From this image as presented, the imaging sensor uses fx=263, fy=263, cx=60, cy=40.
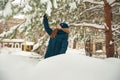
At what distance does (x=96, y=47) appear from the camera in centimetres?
2342

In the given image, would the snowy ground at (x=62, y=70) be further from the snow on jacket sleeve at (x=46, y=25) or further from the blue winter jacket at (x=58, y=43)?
the snow on jacket sleeve at (x=46, y=25)

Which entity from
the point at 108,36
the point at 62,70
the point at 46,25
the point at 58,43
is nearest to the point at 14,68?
the point at 62,70

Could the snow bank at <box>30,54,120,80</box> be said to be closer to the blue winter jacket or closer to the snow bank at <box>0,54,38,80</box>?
the snow bank at <box>0,54,38,80</box>

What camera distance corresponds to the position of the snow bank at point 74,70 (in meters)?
2.04

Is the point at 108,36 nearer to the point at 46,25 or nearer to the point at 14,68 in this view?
the point at 46,25

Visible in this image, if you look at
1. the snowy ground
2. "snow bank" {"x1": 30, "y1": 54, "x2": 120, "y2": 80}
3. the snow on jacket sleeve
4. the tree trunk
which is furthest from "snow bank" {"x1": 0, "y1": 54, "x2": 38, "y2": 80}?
the tree trunk

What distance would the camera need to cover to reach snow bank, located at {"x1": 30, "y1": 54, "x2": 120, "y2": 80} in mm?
2041

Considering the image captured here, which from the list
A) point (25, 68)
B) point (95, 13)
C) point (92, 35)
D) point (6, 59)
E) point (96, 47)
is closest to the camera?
point (25, 68)

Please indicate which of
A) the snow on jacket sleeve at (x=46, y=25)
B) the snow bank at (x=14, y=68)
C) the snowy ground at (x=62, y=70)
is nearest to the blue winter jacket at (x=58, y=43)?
the snow on jacket sleeve at (x=46, y=25)

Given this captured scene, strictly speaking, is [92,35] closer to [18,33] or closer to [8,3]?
[18,33]

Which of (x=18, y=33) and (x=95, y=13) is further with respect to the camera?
(x=95, y=13)

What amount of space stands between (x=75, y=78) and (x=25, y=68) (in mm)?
474

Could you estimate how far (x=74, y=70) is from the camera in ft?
6.92

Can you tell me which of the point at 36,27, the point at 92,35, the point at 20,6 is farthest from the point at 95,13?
the point at 20,6
